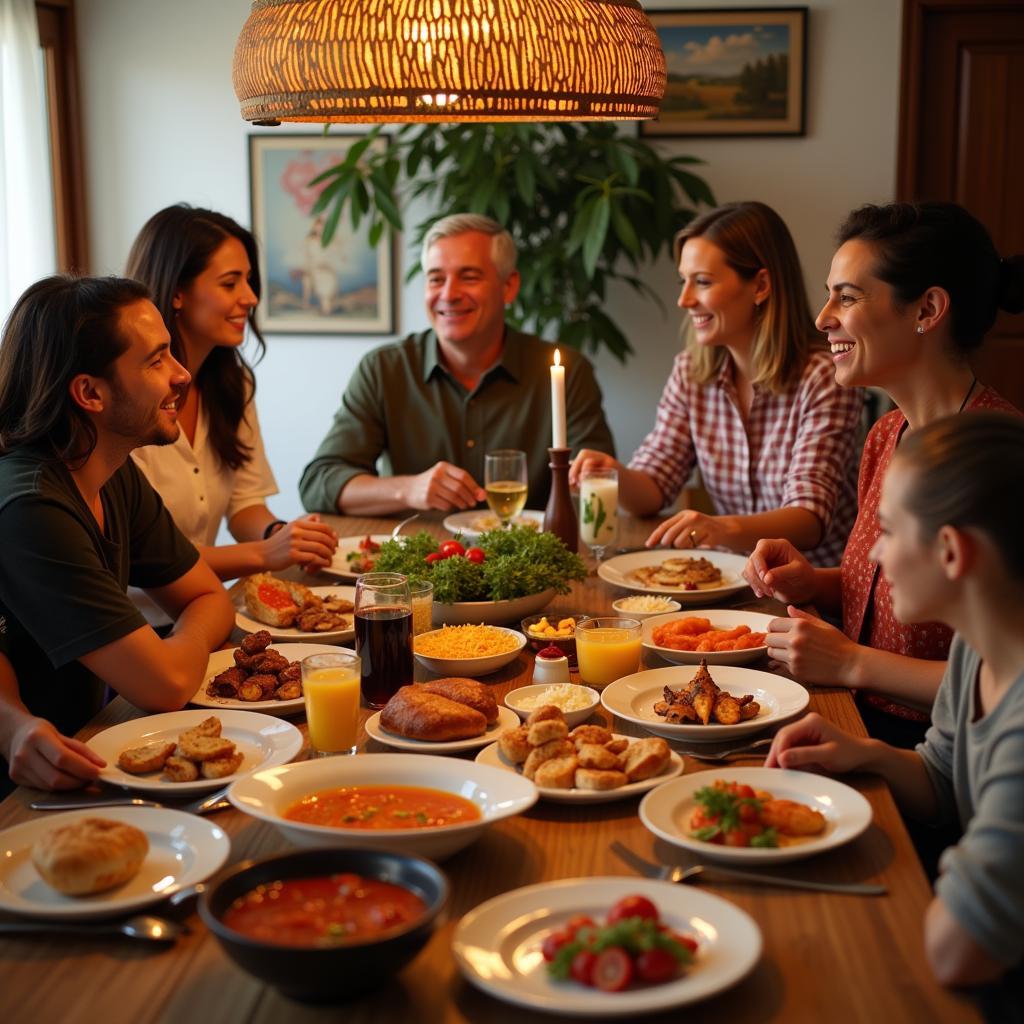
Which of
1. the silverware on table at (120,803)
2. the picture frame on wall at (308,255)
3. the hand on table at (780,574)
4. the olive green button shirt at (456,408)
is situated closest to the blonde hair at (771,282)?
the olive green button shirt at (456,408)

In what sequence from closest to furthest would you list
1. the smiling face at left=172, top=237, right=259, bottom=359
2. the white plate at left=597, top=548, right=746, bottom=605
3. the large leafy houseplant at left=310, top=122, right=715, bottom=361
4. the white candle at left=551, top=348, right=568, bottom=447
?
the white plate at left=597, top=548, right=746, bottom=605, the white candle at left=551, top=348, right=568, bottom=447, the smiling face at left=172, top=237, right=259, bottom=359, the large leafy houseplant at left=310, top=122, right=715, bottom=361

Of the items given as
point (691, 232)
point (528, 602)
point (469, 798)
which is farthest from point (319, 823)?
point (691, 232)

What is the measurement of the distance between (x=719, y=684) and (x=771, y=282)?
157cm

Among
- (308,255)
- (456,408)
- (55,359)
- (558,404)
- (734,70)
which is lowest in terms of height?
(456,408)

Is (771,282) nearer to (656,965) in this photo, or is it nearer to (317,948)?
(656,965)

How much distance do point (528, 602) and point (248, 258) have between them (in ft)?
4.51

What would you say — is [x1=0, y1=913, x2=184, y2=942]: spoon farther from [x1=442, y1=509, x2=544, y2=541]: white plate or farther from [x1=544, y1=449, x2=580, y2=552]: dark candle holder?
[x1=442, y1=509, x2=544, y2=541]: white plate

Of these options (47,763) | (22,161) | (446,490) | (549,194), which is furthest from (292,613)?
(22,161)

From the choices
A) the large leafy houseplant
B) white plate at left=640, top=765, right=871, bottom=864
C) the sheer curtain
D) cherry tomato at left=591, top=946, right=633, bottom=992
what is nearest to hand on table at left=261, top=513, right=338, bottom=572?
white plate at left=640, top=765, right=871, bottom=864

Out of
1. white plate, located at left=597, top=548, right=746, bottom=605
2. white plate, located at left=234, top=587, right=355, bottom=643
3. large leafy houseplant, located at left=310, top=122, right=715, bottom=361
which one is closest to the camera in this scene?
white plate, located at left=234, top=587, right=355, bottom=643

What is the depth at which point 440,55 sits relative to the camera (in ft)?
5.82

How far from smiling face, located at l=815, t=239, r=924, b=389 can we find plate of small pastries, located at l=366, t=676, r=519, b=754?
101cm

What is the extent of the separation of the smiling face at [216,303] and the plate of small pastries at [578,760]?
1711 mm

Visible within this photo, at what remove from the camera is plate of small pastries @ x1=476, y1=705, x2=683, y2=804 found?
4.90 feet
